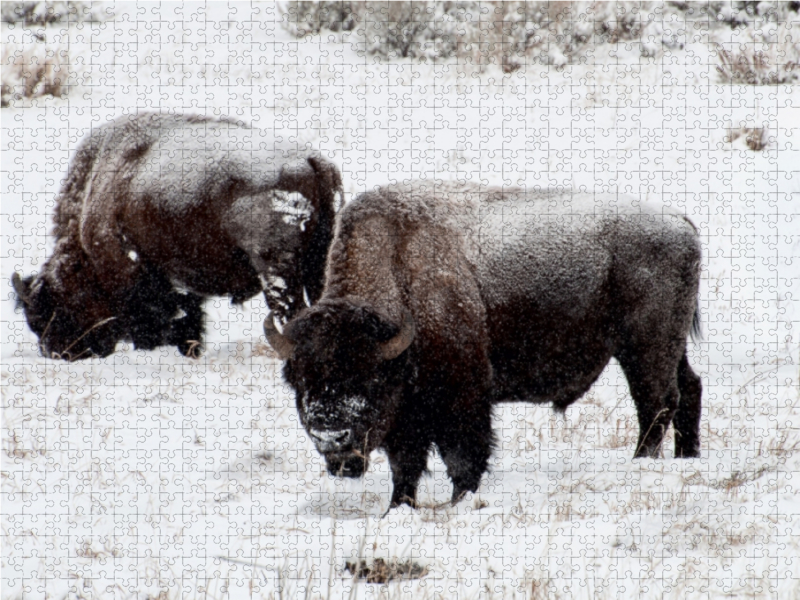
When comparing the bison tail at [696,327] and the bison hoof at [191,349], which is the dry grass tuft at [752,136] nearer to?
the bison tail at [696,327]

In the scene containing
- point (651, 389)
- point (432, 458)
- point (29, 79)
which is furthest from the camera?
point (29, 79)

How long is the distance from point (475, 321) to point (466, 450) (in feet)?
2.36

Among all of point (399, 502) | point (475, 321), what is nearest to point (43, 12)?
point (475, 321)

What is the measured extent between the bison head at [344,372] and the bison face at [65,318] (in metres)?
4.00

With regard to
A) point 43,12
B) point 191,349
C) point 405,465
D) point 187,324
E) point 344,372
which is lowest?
point 187,324

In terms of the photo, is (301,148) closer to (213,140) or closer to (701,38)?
(213,140)

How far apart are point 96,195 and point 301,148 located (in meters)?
2.01

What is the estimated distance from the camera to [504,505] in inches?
180

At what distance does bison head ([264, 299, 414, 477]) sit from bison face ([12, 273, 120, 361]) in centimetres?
400

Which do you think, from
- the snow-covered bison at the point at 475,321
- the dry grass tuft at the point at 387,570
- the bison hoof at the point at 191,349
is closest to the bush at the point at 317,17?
the bison hoof at the point at 191,349

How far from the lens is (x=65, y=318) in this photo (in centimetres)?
812

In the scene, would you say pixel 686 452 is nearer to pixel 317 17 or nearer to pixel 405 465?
pixel 405 465

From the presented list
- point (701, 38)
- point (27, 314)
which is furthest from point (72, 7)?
point (701, 38)

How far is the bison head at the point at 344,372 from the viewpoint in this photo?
4.34 m
